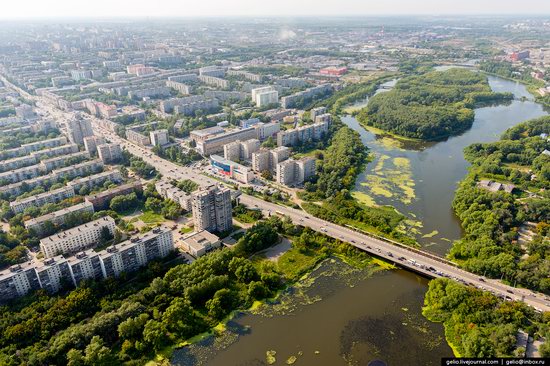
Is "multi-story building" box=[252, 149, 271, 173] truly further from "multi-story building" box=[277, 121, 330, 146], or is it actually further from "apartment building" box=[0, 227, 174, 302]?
"apartment building" box=[0, 227, 174, 302]

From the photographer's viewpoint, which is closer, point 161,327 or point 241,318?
point 161,327

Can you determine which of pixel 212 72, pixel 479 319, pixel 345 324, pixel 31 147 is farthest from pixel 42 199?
pixel 212 72

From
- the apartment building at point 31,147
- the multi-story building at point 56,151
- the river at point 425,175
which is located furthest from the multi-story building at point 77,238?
the apartment building at point 31,147

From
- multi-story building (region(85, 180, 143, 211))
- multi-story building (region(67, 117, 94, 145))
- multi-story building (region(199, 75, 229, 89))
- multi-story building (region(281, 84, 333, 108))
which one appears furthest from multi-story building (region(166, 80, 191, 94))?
multi-story building (region(85, 180, 143, 211))

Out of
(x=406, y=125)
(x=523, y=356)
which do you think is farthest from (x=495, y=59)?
(x=523, y=356)

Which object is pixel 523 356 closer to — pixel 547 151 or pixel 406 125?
pixel 547 151

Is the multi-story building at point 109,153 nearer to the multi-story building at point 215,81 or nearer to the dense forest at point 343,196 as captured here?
the dense forest at point 343,196

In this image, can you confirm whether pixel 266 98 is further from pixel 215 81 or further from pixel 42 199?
pixel 42 199
